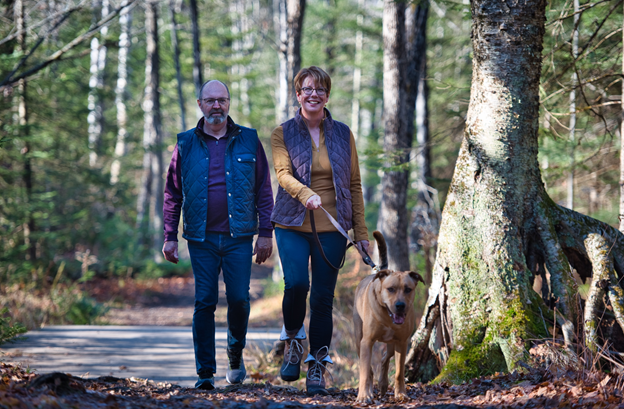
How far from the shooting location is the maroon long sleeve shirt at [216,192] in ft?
14.7

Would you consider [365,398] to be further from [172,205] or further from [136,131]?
[136,131]

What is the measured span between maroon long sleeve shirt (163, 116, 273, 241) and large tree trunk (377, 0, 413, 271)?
14.8 ft

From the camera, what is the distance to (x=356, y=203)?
15.5 ft

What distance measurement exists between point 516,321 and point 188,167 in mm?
3188

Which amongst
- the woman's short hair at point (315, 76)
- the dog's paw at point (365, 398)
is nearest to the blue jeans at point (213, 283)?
the dog's paw at point (365, 398)

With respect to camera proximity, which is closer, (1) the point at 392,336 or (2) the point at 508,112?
(1) the point at 392,336

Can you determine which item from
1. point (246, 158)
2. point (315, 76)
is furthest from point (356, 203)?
point (315, 76)

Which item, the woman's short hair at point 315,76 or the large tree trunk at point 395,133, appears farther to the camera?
the large tree trunk at point 395,133

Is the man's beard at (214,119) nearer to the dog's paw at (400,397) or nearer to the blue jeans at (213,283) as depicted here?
the blue jeans at (213,283)

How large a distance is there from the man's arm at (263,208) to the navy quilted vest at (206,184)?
0.32 feet

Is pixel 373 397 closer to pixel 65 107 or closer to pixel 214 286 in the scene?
pixel 214 286

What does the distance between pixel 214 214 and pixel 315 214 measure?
89 cm

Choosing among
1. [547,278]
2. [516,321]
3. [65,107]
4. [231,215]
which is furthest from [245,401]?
[65,107]

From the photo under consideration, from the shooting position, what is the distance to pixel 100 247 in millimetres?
16609
